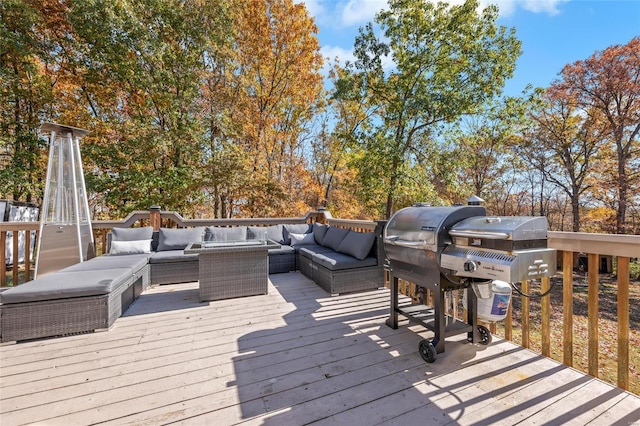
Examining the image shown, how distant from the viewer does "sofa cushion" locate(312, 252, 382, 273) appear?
11.6 feet

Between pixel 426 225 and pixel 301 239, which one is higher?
pixel 426 225

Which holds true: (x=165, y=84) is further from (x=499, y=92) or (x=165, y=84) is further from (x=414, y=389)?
(x=499, y=92)

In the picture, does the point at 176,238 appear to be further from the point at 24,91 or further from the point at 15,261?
the point at 24,91

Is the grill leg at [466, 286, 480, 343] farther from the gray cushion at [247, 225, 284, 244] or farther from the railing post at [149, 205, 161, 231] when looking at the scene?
the railing post at [149, 205, 161, 231]

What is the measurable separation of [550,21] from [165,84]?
378 inches

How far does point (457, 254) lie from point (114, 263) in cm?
378

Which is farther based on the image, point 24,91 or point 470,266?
point 24,91

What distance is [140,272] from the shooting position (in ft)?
11.6

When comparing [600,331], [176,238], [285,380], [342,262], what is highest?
[176,238]

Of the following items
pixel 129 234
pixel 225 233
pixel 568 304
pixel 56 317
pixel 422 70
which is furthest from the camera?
pixel 422 70

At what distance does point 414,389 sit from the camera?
1761mm

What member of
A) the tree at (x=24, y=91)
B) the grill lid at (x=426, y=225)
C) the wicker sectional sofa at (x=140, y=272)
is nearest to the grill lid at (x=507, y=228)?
the grill lid at (x=426, y=225)

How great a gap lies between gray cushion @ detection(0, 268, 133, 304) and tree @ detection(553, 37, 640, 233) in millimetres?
11768

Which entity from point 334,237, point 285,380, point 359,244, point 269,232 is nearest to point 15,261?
point 269,232
